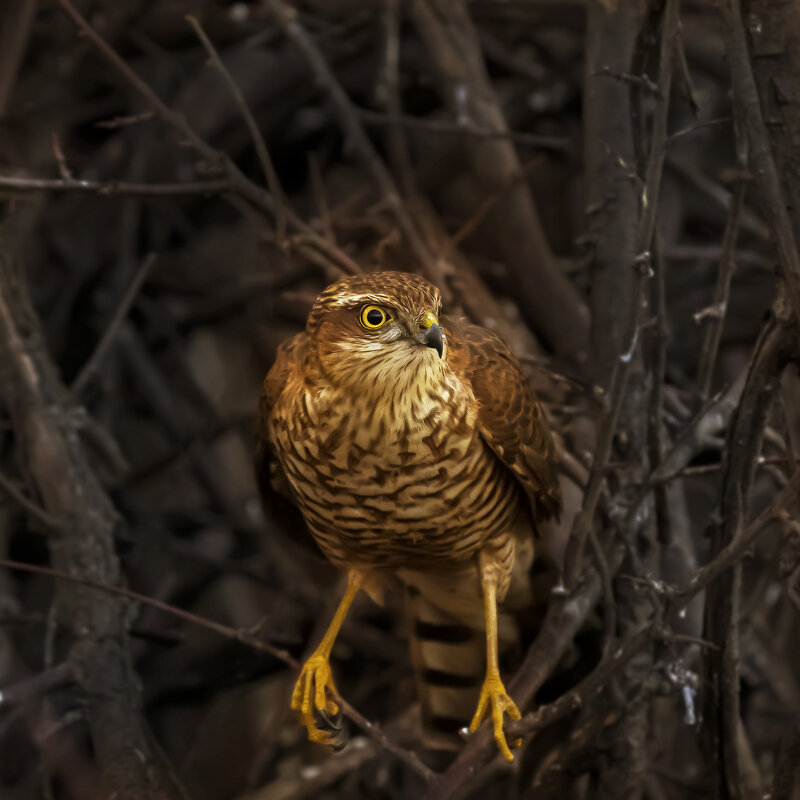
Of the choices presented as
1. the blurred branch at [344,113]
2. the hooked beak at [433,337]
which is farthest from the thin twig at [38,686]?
the blurred branch at [344,113]

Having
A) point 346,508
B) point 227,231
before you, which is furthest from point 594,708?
point 227,231

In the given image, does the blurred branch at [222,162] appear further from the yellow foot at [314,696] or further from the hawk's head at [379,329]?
the yellow foot at [314,696]

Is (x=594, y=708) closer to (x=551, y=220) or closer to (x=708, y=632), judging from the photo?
(x=708, y=632)

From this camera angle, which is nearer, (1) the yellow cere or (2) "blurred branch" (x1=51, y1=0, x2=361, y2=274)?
(1) the yellow cere

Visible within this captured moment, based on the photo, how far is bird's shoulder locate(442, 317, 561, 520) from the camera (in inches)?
75.0

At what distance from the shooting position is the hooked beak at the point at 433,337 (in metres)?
1.64

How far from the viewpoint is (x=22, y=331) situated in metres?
2.56

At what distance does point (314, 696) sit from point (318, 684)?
0.17ft

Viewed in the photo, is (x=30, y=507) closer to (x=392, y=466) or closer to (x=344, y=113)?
(x=392, y=466)

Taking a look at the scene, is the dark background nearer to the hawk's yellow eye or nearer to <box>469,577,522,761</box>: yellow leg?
<box>469,577,522,761</box>: yellow leg

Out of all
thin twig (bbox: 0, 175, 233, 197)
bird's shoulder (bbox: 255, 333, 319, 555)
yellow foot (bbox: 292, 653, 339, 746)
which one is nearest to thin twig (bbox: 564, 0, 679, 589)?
bird's shoulder (bbox: 255, 333, 319, 555)

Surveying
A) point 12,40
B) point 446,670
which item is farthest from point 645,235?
point 12,40

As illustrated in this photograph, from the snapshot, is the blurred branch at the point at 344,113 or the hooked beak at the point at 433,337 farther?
the blurred branch at the point at 344,113

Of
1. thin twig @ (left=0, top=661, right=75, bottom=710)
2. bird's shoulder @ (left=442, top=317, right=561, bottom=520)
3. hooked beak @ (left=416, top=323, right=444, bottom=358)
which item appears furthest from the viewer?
thin twig @ (left=0, top=661, right=75, bottom=710)
